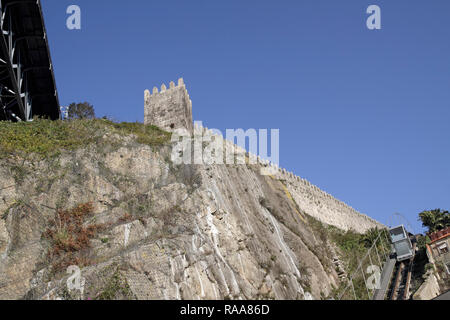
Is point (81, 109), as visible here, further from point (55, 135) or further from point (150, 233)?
point (150, 233)

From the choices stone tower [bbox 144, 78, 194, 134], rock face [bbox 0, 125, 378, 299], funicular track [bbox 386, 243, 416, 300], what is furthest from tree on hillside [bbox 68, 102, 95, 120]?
funicular track [bbox 386, 243, 416, 300]

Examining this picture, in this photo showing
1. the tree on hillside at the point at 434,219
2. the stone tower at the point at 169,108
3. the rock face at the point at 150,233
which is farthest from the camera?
the tree on hillside at the point at 434,219

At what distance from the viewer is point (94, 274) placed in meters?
18.6

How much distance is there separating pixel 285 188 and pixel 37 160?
2579cm

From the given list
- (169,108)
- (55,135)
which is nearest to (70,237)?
(55,135)

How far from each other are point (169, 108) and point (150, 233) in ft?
67.6

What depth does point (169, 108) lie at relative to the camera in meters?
41.2

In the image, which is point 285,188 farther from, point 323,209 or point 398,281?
point 398,281

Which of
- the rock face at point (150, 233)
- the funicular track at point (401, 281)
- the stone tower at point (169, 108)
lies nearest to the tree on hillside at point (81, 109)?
the stone tower at point (169, 108)

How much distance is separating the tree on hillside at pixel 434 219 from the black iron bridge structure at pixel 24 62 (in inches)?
1327

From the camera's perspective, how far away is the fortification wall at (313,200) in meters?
44.0

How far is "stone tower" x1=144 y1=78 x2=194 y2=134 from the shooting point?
1583 inches

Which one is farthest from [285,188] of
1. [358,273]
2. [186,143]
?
[186,143]

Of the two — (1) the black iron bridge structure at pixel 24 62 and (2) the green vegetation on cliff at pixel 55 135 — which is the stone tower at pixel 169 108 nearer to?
(2) the green vegetation on cliff at pixel 55 135
